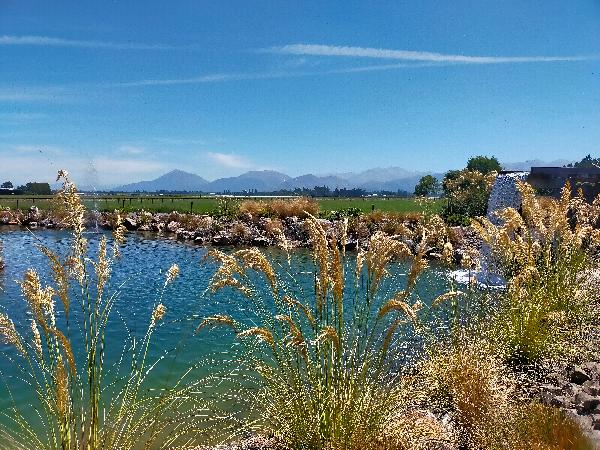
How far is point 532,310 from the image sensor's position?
562cm

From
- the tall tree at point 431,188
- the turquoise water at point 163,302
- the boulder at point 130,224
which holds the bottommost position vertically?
the turquoise water at point 163,302

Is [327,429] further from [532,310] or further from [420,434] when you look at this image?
Answer: [532,310]

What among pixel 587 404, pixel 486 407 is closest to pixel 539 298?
pixel 587 404

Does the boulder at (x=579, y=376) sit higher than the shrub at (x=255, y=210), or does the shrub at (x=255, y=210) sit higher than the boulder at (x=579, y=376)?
the shrub at (x=255, y=210)

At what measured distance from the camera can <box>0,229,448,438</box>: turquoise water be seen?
7.38m

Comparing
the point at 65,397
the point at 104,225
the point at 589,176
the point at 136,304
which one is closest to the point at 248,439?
the point at 65,397

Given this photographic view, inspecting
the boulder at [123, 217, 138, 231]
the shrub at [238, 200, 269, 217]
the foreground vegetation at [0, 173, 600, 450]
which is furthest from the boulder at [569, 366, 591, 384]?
the boulder at [123, 217, 138, 231]

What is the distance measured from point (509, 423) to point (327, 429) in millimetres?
1460

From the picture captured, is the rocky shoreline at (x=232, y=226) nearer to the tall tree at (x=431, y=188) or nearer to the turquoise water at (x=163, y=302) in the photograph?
the tall tree at (x=431, y=188)

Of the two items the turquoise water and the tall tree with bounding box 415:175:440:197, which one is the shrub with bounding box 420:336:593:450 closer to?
the turquoise water

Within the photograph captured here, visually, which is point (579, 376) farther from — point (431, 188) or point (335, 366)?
point (431, 188)

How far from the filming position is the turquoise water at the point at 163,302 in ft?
24.2

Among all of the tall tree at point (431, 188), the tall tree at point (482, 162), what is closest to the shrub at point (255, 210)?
the tall tree at point (431, 188)

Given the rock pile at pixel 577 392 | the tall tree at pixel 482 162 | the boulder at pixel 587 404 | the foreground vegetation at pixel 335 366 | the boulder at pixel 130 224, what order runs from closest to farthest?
1. the foreground vegetation at pixel 335 366
2. the rock pile at pixel 577 392
3. the boulder at pixel 587 404
4. the boulder at pixel 130 224
5. the tall tree at pixel 482 162
